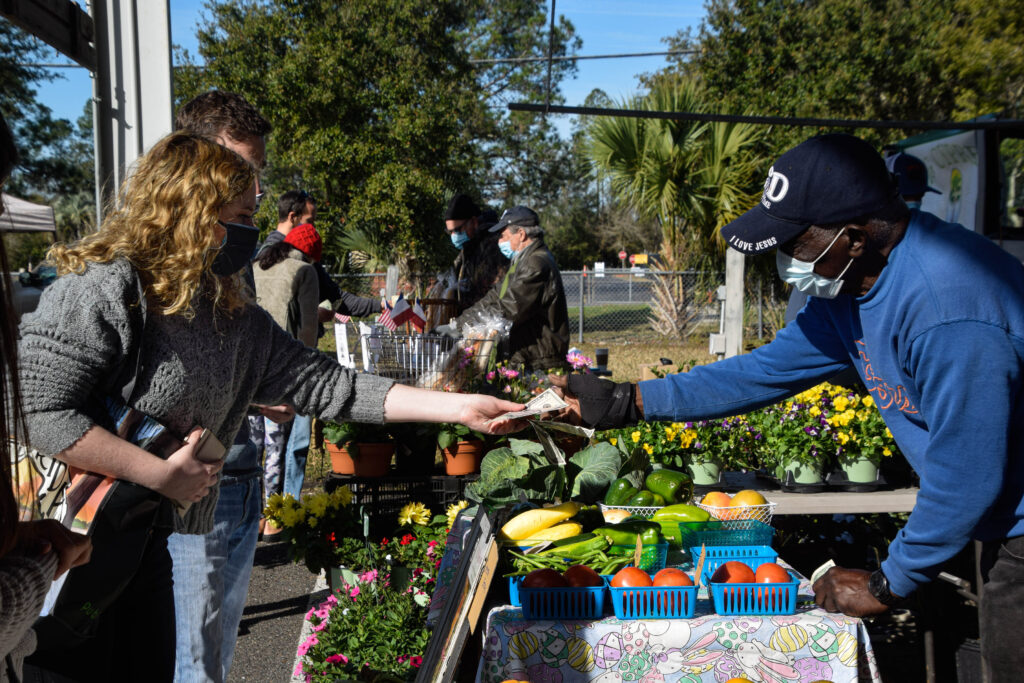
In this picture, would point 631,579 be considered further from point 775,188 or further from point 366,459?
point 366,459

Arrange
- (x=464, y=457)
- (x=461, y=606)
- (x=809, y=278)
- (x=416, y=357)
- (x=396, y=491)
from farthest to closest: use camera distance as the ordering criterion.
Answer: (x=396, y=491), (x=464, y=457), (x=416, y=357), (x=809, y=278), (x=461, y=606)

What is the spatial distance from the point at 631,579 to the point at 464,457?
2.06 metres

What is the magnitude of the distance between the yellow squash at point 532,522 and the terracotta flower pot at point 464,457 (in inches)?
55.6

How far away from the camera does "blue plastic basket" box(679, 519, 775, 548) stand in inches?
97.0

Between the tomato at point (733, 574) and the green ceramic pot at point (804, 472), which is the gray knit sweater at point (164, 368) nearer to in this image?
the tomato at point (733, 574)

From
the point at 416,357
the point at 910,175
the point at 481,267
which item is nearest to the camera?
the point at 416,357

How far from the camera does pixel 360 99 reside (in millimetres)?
18016

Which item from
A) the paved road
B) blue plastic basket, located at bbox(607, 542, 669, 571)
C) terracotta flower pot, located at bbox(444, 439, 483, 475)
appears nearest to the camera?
blue plastic basket, located at bbox(607, 542, 669, 571)

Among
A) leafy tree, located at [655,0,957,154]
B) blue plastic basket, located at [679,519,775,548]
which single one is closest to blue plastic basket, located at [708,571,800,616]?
blue plastic basket, located at [679,519,775,548]

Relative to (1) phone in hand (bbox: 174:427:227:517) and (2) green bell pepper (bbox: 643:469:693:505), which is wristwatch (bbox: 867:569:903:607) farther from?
(1) phone in hand (bbox: 174:427:227:517)

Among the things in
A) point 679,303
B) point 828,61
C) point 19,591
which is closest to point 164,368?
point 19,591

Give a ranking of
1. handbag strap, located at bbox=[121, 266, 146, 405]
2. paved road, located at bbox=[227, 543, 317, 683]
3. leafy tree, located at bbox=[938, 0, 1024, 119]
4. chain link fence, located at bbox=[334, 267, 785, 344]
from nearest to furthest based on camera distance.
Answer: handbag strap, located at bbox=[121, 266, 146, 405] < paved road, located at bbox=[227, 543, 317, 683] < leafy tree, located at bbox=[938, 0, 1024, 119] < chain link fence, located at bbox=[334, 267, 785, 344]

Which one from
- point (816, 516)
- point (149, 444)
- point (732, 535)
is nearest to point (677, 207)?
point (816, 516)

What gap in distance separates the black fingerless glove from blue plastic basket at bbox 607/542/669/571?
42 cm
